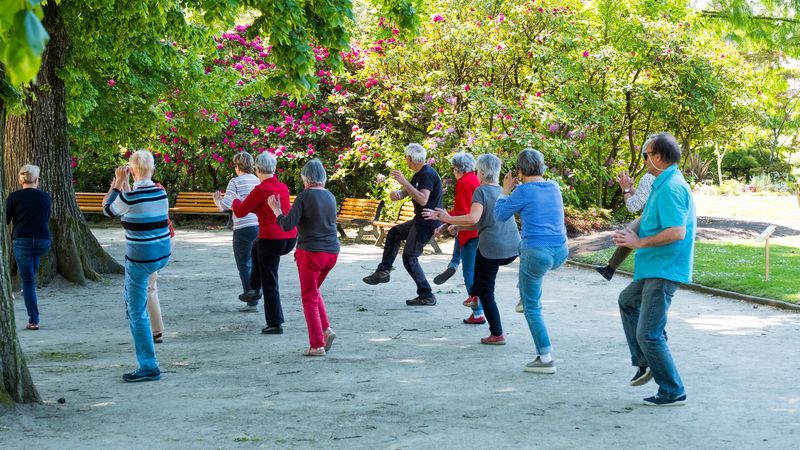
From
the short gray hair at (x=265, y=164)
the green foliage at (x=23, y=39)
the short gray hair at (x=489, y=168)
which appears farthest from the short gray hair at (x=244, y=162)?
the green foliage at (x=23, y=39)

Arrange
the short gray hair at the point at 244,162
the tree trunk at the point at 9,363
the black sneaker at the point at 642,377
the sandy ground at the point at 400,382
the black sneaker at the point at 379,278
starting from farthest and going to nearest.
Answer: the black sneaker at the point at 379,278, the short gray hair at the point at 244,162, the black sneaker at the point at 642,377, the tree trunk at the point at 9,363, the sandy ground at the point at 400,382

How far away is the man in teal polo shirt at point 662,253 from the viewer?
242 inches

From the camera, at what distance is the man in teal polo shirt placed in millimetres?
6148

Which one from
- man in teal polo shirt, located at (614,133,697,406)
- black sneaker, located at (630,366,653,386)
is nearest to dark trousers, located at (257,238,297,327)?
black sneaker, located at (630,366,653,386)

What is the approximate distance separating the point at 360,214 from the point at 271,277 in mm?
11148

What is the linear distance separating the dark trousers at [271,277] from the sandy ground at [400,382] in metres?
A: 0.25

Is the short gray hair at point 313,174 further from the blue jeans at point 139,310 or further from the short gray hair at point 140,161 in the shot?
the blue jeans at point 139,310

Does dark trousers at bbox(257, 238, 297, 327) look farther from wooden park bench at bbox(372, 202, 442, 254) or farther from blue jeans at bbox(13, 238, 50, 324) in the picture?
wooden park bench at bbox(372, 202, 442, 254)

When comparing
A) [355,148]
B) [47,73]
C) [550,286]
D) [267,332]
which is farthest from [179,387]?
[355,148]

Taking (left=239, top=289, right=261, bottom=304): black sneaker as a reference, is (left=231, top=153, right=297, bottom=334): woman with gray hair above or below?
above

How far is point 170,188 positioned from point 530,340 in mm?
18366

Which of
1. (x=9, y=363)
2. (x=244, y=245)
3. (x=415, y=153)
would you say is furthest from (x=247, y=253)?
(x=9, y=363)

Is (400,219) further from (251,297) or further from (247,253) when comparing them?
(251,297)

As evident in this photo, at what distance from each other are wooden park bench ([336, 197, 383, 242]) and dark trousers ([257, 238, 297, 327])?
9.81m
